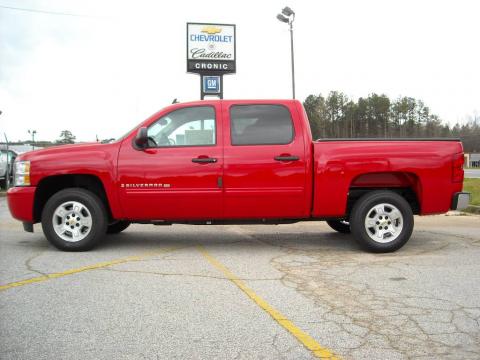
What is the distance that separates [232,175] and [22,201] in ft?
9.01

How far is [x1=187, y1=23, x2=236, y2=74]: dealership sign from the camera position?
21.7 m

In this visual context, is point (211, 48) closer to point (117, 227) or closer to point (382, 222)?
point (117, 227)

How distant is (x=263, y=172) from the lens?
6125 mm

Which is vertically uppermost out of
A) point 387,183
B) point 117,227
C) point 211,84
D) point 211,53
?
point 211,53

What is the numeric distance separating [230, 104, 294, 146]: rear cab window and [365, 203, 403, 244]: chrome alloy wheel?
1.47 m

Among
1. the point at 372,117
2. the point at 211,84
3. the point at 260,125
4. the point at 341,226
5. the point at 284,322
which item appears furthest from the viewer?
the point at 372,117

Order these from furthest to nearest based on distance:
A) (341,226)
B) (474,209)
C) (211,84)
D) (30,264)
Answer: (211,84) → (474,209) → (341,226) → (30,264)

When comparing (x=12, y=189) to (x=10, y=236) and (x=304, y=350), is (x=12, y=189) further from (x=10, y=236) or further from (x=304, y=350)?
(x=304, y=350)

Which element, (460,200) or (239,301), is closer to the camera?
(239,301)

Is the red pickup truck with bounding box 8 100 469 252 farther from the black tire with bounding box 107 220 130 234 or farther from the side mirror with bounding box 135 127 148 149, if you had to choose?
the black tire with bounding box 107 220 130 234

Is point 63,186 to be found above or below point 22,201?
above

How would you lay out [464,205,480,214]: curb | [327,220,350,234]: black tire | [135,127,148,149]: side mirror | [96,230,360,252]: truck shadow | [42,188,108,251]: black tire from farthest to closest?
1. [464,205,480,214]: curb
2. [327,220,350,234]: black tire
3. [96,230,360,252]: truck shadow
4. [42,188,108,251]: black tire
5. [135,127,148,149]: side mirror

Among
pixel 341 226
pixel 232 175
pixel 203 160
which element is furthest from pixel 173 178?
pixel 341 226

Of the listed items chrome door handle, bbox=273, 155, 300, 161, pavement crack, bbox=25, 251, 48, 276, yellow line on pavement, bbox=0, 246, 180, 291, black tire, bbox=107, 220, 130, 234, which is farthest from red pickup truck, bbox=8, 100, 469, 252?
black tire, bbox=107, 220, 130, 234
